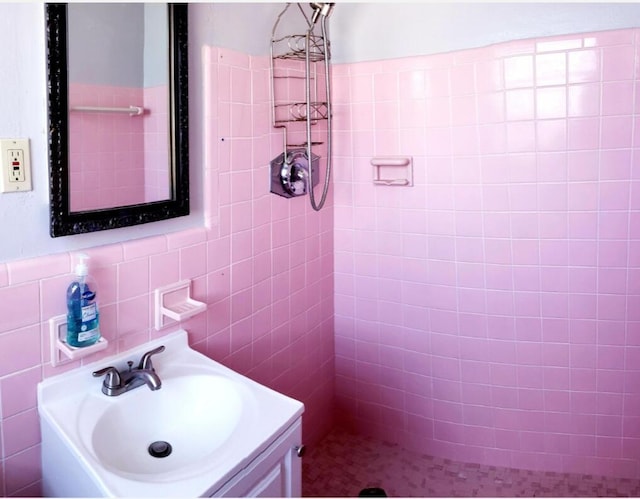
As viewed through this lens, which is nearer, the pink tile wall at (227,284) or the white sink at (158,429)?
the white sink at (158,429)

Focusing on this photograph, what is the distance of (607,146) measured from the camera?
167 centimetres

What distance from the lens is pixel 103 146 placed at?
1.19 m

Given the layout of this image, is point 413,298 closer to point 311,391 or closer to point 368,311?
point 368,311

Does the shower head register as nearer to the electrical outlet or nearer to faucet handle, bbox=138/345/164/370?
the electrical outlet

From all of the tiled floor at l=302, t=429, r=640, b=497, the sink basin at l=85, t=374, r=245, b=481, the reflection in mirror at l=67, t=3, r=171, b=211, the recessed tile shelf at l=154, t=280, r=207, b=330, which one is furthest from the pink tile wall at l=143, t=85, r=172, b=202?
the tiled floor at l=302, t=429, r=640, b=497

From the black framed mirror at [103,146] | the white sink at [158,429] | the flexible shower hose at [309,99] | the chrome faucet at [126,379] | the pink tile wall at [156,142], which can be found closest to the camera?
the white sink at [158,429]

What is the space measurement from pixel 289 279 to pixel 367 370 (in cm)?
57

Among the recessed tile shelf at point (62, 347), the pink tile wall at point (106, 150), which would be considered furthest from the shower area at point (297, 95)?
the recessed tile shelf at point (62, 347)

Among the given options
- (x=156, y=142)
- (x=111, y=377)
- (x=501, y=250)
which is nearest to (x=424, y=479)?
(x=501, y=250)

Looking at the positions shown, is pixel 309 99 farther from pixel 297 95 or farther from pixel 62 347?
pixel 62 347

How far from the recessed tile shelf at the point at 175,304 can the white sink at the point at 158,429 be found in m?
0.08

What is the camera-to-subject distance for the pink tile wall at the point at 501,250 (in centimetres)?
169

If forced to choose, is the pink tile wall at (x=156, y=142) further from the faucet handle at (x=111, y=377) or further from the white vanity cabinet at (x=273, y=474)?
the white vanity cabinet at (x=273, y=474)

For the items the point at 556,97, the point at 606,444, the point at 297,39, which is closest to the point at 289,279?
the point at 297,39
